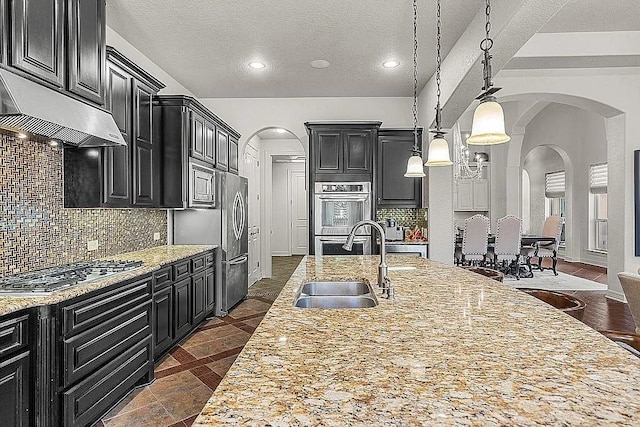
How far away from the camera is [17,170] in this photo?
2645 mm

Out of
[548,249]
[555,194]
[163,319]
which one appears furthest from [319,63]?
[555,194]

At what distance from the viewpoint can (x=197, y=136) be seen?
460 cm

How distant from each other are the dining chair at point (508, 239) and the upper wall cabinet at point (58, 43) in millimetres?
6480

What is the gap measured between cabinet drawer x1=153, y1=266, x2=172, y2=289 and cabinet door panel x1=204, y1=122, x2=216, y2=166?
1.61m

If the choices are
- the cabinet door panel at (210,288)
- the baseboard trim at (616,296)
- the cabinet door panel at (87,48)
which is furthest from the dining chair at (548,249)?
the cabinet door panel at (87,48)

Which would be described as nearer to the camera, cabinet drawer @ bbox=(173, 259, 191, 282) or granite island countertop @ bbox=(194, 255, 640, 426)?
granite island countertop @ bbox=(194, 255, 640, 426)

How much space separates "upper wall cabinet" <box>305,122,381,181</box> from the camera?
5738mm

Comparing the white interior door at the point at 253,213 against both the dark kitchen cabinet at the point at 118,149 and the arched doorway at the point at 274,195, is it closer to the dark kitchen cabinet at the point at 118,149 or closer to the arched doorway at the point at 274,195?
the arched doorway at the point at 274,195

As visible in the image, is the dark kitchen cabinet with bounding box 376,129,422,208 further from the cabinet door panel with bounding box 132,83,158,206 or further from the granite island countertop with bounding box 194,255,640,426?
the granite island countertop with bounding box 194,255,640,426

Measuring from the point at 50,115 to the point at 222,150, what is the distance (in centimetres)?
326

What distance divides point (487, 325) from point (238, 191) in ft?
14.6

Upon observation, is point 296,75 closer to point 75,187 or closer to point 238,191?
point 238,191

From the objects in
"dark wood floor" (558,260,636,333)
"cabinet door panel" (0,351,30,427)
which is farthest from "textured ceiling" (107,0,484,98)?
"dark wood floor" (558,260,636,333)

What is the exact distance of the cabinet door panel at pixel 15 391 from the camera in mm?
1810
